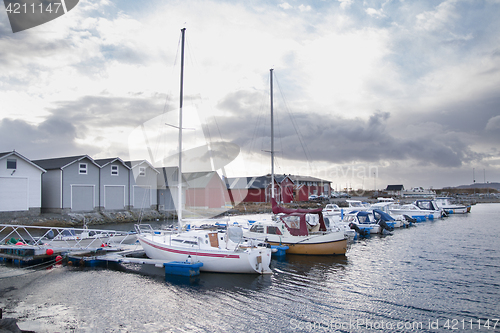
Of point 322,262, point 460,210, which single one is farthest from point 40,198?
point 460,210

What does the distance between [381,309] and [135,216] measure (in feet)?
125

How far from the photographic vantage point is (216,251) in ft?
54.6

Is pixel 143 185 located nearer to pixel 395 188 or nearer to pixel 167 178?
pixel 167 178

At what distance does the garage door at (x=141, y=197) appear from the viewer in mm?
46312

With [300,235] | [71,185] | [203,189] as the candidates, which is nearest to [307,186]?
[203,189]

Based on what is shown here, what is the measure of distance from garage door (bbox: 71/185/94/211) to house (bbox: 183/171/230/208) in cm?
1738

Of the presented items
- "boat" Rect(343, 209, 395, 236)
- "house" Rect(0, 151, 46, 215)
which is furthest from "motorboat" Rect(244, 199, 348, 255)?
"house" Rect(0, 151, 46, 215)

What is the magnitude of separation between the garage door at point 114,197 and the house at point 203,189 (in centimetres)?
1320

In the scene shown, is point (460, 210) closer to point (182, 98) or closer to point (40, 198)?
point (182, 98)

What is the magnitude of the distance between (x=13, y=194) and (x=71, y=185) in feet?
18.9

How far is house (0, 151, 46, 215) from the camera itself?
3475cm

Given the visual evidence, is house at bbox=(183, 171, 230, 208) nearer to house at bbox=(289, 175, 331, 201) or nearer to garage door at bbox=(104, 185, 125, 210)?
garage door at bbox=(104, 185, 125, 210)

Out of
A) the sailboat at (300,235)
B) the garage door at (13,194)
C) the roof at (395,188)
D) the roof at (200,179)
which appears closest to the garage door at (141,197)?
the roof at (200,179)

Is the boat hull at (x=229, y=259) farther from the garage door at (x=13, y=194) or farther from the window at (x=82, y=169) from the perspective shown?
the window at (x=82, y=169)
